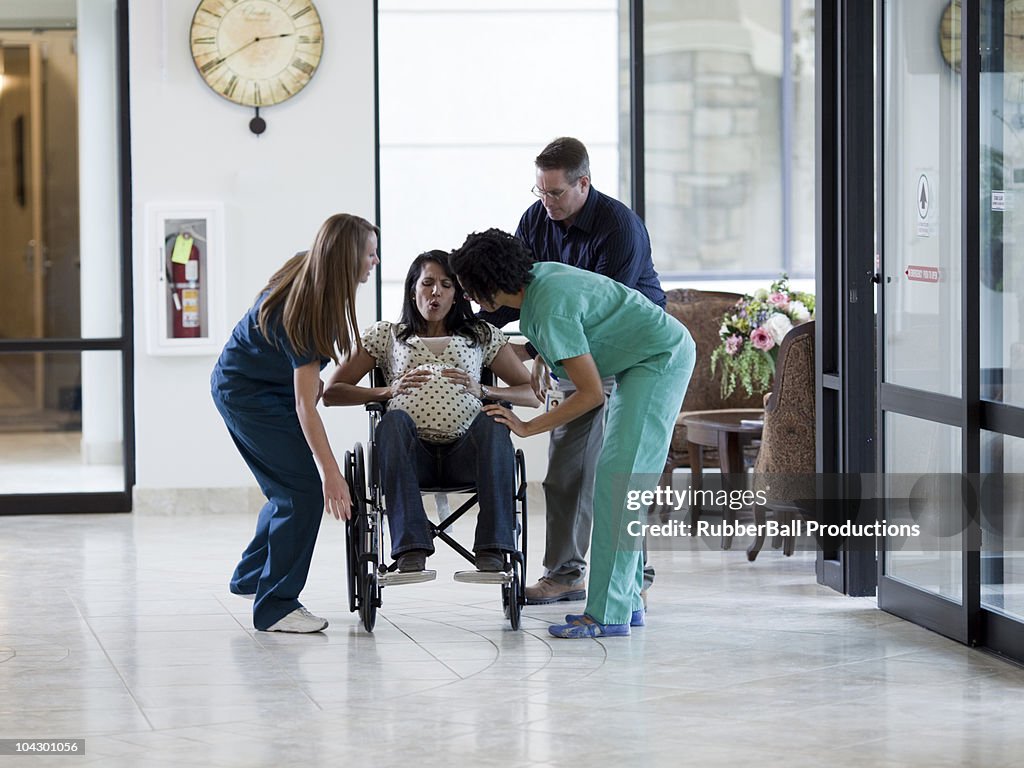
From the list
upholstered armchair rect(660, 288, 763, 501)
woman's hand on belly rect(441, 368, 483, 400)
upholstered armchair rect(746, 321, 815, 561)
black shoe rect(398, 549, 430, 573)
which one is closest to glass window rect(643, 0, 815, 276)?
upholstered armchair rect(660, 288, 763, 501)

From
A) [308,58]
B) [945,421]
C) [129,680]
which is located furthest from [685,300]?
[129,680]

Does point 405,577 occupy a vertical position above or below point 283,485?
below

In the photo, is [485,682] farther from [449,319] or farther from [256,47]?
[256,47]

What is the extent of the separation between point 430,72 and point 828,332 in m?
2.82

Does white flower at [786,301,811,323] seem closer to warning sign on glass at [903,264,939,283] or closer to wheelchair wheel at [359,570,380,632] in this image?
warning sign on glass at [903,264,939,283]

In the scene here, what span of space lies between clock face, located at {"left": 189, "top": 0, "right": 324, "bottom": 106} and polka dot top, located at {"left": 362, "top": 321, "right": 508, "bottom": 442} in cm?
243

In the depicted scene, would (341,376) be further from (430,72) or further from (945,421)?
(430,72)

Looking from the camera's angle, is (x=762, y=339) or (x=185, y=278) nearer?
(x=762, y=339)

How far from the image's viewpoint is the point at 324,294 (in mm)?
4020

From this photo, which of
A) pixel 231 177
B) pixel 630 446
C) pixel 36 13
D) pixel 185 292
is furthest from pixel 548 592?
pixel 36 13

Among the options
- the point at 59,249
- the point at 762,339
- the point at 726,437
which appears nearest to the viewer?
the point at 726,437

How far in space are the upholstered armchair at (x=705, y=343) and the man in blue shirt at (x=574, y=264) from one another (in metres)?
1.88

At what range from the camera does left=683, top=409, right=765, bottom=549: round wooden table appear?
5.63 metres

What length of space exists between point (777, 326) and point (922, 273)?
5.04ft
